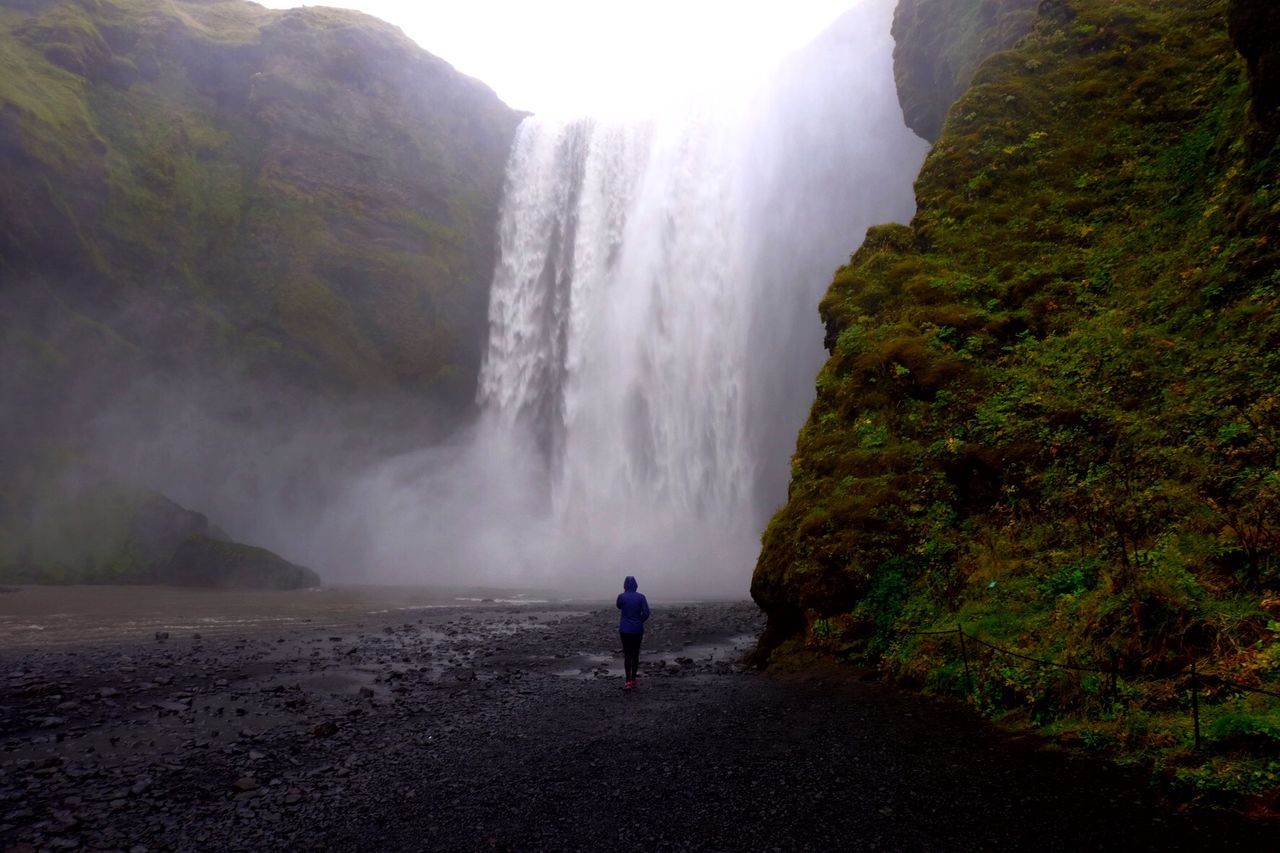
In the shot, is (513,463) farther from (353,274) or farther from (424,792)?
(424,792)

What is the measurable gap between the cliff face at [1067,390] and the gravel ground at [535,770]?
175cm

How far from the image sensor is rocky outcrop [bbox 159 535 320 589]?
33.8 metres

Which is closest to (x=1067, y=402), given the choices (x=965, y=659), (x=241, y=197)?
(x=965, y=659)

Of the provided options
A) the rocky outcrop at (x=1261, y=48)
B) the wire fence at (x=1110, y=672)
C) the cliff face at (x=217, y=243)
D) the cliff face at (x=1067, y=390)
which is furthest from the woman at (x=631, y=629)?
the cliff face at (x=217, y=243)

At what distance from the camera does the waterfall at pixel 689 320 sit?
38.2 m

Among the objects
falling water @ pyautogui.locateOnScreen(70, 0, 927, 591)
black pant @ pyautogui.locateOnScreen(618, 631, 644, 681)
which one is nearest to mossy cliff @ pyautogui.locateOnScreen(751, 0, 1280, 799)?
black pant @ pyautogui.locateOnScreen(618, 631, 644, 681)

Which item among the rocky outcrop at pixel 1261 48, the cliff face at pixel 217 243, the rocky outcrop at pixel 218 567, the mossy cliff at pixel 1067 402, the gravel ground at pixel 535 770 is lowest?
the gravel ground at pixel 535 770

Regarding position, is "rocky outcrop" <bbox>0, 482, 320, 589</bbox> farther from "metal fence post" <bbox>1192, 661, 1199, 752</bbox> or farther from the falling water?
"metal fence post" <bbox>1192, 661, 1199, 752</bbox>

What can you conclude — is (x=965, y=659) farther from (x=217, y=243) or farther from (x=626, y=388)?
(x=217, y=243)

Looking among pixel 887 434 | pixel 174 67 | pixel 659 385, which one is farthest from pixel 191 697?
pixel 174 67

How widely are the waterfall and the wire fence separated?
1054 inches

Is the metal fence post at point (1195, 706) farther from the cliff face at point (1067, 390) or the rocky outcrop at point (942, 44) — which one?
the rocky outcrop at point (942, 44)

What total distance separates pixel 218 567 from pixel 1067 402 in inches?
1495

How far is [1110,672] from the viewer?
6.21 m
